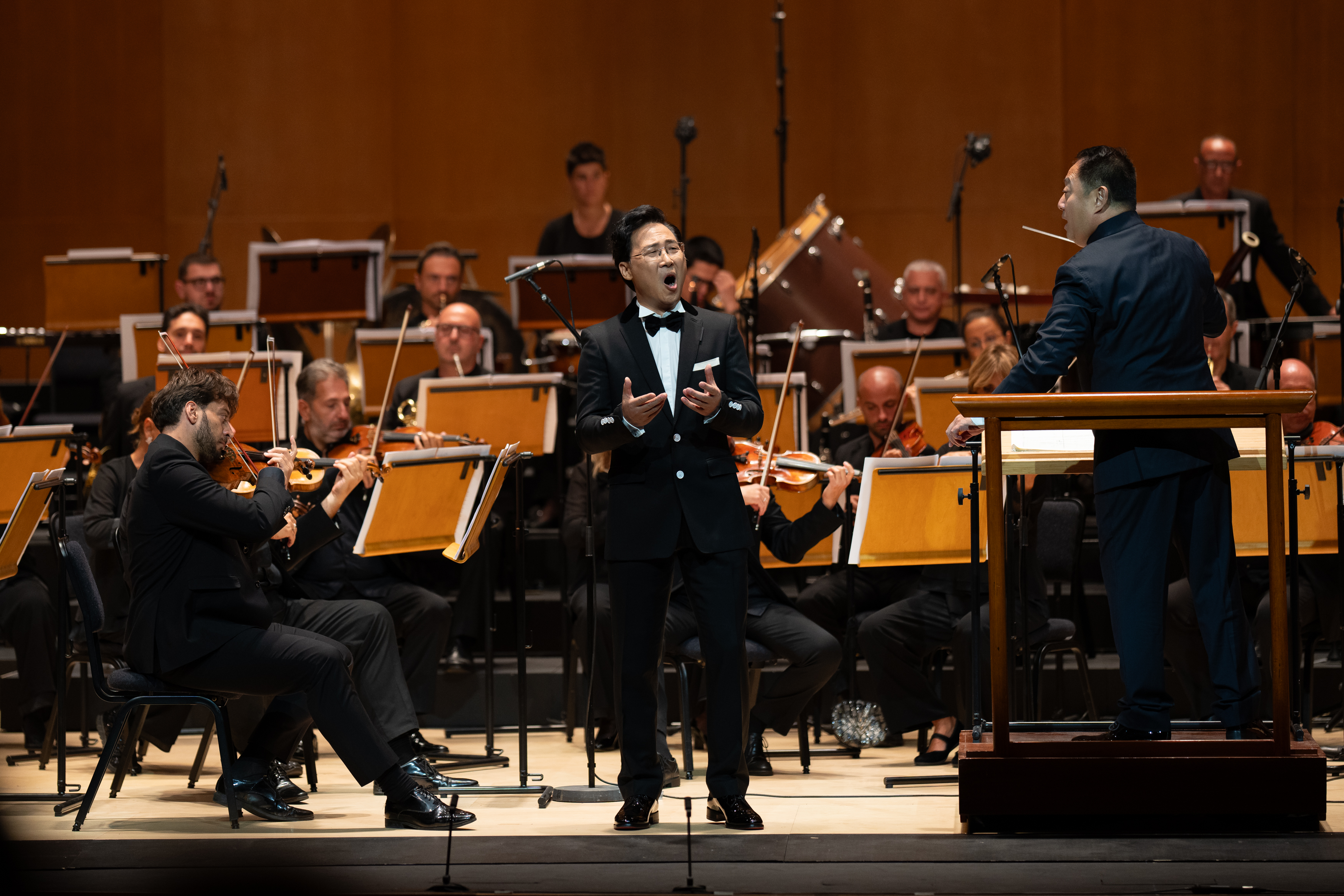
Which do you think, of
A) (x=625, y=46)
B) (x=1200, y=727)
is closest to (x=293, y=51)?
(x=625, y=46)

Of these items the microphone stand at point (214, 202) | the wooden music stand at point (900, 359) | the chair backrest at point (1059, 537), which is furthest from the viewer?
the microphone stand at point (214, 202)

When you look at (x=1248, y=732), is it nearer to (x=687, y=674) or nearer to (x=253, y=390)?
(x=687, y=674)

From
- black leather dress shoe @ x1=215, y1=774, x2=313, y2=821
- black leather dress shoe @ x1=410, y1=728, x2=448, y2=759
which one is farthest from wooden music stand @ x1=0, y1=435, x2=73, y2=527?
black leather dress shoe @ x1=410, y1=728, x2=448, y2=759

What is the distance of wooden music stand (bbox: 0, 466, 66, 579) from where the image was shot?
374 centimetres

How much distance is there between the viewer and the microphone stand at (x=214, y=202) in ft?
22.2

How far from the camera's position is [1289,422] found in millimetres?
4680

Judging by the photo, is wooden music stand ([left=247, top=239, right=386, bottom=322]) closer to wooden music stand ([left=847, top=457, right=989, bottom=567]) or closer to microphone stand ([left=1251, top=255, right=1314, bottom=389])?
wooden music stand ([left=847, top=457, right=989, bottom=567])

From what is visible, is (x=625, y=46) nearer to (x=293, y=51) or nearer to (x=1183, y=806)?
(x=293, y=51)

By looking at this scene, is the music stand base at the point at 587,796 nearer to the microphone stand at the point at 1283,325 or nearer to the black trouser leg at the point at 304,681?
the black trouser leg at the point at 304,681

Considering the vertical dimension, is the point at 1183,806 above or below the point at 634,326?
below

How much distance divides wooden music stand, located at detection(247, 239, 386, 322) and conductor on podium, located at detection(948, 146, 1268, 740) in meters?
3.41

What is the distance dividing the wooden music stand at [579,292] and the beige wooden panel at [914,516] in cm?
178

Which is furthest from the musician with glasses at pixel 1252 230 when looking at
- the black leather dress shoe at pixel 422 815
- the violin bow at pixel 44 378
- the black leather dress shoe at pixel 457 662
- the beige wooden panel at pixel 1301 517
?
the violin bow at pixel 44 378

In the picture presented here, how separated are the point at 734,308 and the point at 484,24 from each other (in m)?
3.14
